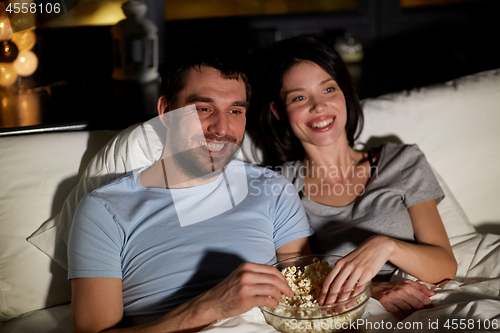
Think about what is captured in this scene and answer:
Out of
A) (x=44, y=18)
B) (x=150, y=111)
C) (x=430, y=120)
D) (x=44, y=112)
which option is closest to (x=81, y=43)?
(x=44, y=112)

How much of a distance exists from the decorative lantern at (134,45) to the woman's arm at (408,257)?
4.53ft

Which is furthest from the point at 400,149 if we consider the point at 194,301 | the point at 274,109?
the point at 194,301

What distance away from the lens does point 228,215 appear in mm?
1312

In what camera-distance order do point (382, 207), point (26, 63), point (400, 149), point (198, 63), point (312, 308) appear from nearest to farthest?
point (312, 308), point (198, 63), point (382, 207), point (400, 149), point (26, 63)

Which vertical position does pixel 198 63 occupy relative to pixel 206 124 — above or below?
above

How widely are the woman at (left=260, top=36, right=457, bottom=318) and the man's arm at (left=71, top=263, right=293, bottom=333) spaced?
1.44 feet

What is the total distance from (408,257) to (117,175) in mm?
941

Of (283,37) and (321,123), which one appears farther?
(283,37)

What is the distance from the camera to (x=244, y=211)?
133 cm

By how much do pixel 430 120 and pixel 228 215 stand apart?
969mm

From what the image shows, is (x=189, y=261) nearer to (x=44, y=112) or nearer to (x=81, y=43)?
(x=44, y=112)

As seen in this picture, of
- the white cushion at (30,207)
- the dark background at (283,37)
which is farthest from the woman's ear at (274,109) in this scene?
the white cushion at (30,207)

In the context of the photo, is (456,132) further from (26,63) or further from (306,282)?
(26,63)

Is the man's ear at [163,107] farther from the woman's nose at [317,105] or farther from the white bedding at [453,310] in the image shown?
the white bedding at [453,310]
